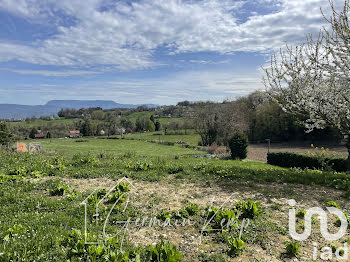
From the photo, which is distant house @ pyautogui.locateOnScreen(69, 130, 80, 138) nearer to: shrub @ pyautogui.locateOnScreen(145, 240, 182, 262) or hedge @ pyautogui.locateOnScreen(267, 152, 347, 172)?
hedge @ pyautogui.locateOnScreen(267, 152, 347, 172)

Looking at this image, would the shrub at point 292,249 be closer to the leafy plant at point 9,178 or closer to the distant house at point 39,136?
the leafy plant at point 9,178

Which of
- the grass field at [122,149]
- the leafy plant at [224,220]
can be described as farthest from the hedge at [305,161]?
the leafy plant at [224,220]

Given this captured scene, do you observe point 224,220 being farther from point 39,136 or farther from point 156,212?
point 39,136

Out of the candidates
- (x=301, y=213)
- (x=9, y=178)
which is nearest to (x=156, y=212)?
(x=301, y=213)

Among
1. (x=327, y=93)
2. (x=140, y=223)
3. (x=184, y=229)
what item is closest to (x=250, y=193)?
(x=184, y=229)

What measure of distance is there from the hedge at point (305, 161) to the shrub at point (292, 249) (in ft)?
39.3

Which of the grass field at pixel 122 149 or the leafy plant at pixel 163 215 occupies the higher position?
the leafy plant at pixel 163 215

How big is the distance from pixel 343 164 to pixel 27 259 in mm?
16391

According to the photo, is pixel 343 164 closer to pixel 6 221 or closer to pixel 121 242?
pixel 121 242

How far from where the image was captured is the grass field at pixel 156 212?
10.1 ft

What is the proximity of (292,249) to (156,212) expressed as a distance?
2470mm

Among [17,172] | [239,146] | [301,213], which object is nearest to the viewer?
[301,213]

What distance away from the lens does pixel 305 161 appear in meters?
16.2

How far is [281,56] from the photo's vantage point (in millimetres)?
7898
